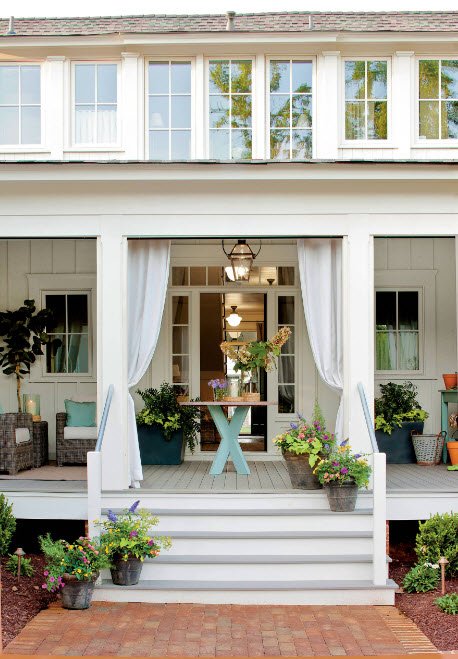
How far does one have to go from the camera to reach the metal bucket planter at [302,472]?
7.29m

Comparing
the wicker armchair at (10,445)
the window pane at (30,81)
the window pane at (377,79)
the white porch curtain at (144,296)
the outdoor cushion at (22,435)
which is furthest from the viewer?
the window pane at (30,81)

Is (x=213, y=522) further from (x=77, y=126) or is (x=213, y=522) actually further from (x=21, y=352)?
(x=77, y=126)

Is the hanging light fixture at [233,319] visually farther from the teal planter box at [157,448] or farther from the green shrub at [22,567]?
the green shrub at [22,567]

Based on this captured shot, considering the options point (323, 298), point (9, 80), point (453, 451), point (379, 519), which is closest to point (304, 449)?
point (379, 519)

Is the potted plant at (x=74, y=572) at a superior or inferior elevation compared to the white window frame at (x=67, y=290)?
inferior

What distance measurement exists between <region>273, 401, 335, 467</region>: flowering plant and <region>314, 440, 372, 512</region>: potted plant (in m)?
0.14

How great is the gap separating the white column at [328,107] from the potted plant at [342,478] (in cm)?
368

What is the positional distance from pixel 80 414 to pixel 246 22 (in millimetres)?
5490

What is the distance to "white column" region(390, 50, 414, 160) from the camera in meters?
8.91

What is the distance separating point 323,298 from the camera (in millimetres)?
8039

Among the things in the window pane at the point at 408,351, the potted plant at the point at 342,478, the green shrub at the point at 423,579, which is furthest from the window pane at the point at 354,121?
the green shrub at the point at 423,579

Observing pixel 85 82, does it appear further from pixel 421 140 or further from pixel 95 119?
pixel 421 140

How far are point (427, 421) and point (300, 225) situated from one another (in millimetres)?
3820

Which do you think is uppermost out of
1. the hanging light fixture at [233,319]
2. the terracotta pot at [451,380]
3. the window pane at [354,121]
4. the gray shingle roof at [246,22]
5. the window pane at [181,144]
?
the gray shingle roof at [246,22]
